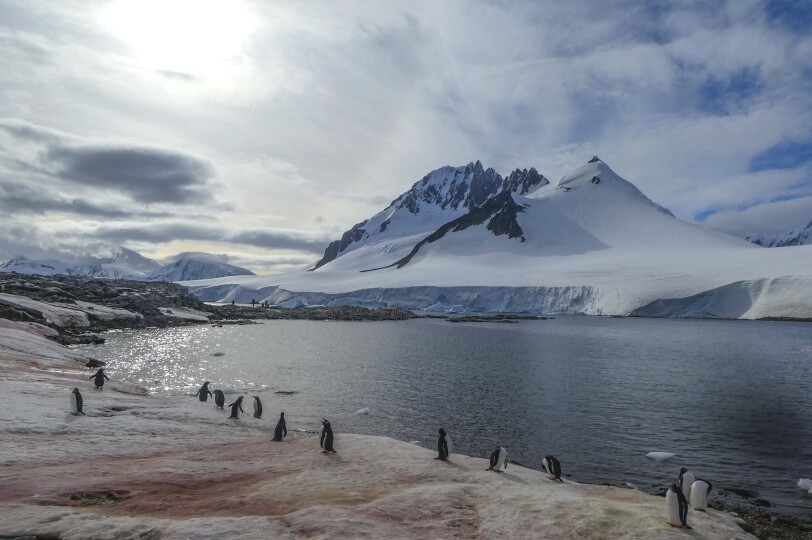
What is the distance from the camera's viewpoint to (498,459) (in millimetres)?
11492

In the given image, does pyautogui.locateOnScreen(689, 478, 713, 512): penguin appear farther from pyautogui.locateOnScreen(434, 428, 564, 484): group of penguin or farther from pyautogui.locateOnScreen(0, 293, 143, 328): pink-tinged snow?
pyautogui.locateOnScreen(0, 293, 143, 328): pink-tinged snow

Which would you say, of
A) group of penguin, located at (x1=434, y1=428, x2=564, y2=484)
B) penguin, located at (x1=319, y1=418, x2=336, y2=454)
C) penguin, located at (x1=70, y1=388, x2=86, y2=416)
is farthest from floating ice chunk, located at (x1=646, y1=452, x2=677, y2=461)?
penguin, located at (x1=70, y1=388, x2=86, y2=416)

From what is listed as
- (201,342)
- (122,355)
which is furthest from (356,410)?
(201,342)

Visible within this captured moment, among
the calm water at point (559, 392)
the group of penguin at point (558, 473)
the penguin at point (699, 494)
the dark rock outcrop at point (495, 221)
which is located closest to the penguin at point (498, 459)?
the group of penguin at point (558, 473)

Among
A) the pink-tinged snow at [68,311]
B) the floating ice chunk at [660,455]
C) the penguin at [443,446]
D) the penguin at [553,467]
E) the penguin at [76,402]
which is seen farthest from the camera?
the pink-tinged snow at [68,311]

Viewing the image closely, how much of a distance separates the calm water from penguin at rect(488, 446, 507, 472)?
3.27m

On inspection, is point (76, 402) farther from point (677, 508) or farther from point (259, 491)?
point (677, 508)

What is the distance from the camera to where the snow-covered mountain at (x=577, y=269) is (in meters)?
75.9

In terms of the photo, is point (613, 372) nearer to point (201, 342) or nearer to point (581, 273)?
point (201, 342)

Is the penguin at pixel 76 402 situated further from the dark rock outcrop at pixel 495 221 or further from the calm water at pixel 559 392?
the dark rock outcrop at pixel 495 221

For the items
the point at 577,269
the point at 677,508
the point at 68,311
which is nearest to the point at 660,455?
the point at 677,508

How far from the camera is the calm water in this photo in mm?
15445

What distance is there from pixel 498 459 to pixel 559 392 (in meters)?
14.2

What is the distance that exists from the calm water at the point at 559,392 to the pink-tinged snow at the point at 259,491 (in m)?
4.32
